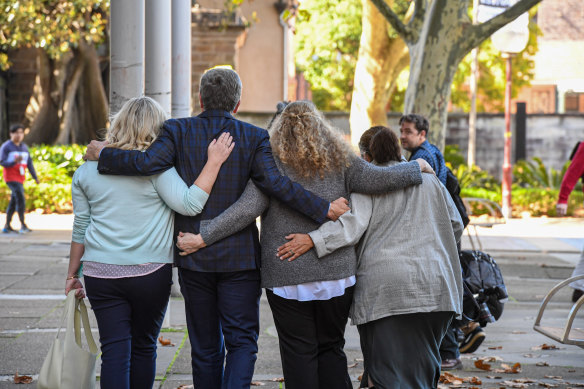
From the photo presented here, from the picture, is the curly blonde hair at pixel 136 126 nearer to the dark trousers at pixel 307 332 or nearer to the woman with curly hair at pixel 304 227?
the woman with curly hair at pixel 304 227

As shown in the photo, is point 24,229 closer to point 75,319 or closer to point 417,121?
point 417,121

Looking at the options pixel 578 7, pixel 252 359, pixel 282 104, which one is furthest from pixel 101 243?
pixel 578 7

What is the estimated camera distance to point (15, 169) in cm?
1514

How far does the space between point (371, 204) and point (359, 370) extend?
2023 mm

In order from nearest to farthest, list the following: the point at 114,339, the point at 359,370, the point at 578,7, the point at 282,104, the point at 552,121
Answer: the point at 114,339, the point at 282,104, the point at 359,370, the point at 552,121, the point at 578,7

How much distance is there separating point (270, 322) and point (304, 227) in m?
3.75

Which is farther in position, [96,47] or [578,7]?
[578,7]

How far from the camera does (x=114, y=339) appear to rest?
172 inches

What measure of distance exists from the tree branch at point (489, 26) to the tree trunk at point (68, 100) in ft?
49.4

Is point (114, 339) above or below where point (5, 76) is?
below

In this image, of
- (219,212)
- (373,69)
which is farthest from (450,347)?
(373,69)

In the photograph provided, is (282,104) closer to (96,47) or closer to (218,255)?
(218,255)

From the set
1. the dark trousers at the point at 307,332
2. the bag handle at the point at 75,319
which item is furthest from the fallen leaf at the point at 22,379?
the dark trousers at the point at 307,332

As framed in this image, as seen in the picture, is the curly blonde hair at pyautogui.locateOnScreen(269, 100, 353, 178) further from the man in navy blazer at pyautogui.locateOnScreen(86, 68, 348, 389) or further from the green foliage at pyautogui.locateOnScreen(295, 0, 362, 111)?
the green foliage at pyautogui.locateOnScreen(295, 0, 362, 111)
